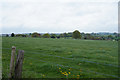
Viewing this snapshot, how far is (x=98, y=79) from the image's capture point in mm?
7852

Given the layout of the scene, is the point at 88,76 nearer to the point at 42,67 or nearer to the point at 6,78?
the point at 42,67

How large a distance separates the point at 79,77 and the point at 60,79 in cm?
123

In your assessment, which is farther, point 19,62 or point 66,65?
point 66,65

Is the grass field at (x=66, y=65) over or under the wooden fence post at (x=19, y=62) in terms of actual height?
under

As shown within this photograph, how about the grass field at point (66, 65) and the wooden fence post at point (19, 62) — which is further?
the grass field at point (66, 65)

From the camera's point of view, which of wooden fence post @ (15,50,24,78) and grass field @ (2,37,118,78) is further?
grass field @ (2,37,118,78)

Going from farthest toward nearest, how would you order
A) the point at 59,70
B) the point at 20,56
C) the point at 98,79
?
the point at 59,70, the point at 98,79, the point at 20,56

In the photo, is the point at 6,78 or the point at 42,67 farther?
the point at 42,67

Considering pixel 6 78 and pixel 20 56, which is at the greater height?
pixel 20 56

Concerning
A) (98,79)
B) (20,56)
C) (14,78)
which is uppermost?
(20,56)

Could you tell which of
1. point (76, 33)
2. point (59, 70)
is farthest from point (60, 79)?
point (76, 33)

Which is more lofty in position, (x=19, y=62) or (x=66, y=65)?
(x=19, y=62)

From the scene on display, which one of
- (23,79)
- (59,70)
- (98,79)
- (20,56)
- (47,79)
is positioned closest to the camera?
(20,56)

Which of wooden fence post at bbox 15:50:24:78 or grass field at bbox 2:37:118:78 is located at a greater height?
wooden fence post at bbox 15:50:24:78
